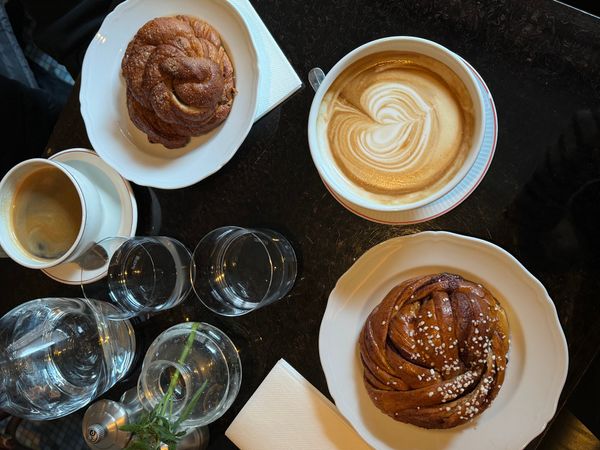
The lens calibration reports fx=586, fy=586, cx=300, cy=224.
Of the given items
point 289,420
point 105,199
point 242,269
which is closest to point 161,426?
point 289,420

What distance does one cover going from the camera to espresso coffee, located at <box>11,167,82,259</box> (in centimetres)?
138

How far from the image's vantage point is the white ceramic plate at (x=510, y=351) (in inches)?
46.8

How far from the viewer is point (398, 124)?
1.16m

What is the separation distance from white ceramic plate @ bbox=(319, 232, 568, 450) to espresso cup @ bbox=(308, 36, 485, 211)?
15 centimetres

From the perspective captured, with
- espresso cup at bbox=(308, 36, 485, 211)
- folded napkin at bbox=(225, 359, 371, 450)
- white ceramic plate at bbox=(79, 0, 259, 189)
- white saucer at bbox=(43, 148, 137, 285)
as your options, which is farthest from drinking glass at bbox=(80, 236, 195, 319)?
espresso cup at bbox=(308, 36, 485, 211)

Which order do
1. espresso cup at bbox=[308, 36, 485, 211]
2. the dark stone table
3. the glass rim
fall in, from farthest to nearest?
the glass rim
the dark stone table
espresso cup at bbox=[308, 36, 485, 211]

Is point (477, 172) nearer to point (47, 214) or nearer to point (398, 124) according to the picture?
point (398, 124)

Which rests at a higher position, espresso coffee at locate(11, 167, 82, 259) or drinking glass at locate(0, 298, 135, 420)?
espresso coffee at locate(11, 167, 82, 259)

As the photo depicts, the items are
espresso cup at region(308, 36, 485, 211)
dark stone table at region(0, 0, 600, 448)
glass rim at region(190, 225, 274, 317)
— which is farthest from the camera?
glass rim at region(190, 225, 274, 317)

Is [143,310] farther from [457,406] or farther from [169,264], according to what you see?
[457,406]

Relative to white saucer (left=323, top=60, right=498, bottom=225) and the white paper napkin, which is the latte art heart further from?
the white paper napkin

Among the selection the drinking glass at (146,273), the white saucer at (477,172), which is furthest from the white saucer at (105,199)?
the white saucer at (477,172)

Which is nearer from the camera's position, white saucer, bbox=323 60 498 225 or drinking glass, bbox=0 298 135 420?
white saucer, bbox=323 60 498 225

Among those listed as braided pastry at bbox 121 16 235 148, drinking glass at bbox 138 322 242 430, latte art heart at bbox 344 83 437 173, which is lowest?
drinking glass at bbox 138 322 242 430
